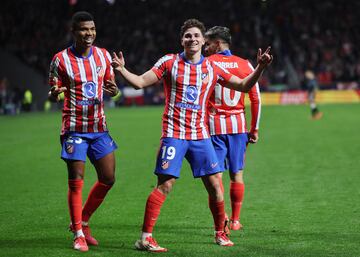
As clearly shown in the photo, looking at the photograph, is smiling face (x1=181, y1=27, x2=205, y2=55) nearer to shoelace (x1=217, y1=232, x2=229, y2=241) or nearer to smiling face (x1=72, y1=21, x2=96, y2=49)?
smiling face (x1=72, y1=21, x2=96, y2=49)

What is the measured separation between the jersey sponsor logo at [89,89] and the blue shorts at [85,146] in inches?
15.0

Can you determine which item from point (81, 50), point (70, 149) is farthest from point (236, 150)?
point (81, 50)

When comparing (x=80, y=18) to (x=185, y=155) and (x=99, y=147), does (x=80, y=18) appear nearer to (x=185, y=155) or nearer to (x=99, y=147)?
(x=99, y=147)

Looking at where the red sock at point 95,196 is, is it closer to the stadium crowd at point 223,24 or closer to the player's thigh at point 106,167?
the player's thigh at point 106,167

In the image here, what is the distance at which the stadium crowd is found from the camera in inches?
1665

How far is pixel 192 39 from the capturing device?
283 inches

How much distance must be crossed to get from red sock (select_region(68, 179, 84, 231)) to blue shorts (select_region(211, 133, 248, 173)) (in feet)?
5.77

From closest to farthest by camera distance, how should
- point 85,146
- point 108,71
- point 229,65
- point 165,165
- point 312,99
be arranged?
point 165,165 < point 85,146 < point 108,71 < point 229,65 < point 312,99

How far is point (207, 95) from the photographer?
24.2 ft

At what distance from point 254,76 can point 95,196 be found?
6.71 feet

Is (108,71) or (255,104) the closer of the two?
(108,71)

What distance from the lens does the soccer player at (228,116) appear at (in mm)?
8430

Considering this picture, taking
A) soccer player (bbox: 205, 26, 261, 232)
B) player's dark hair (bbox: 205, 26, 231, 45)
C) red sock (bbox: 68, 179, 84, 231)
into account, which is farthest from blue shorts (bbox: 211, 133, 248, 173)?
red sock (bbox: 68, 179, 84, 231)

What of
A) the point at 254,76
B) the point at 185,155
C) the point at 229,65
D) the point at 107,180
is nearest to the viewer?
the point at 254,76
